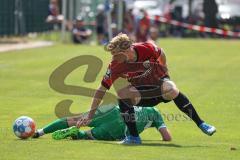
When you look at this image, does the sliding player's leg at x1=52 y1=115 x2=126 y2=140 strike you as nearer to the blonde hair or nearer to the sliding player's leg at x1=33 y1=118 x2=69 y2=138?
the sliding player's leg at x1=33 y1=118 x2=69 y2=138

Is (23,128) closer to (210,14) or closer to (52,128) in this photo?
(52,128)

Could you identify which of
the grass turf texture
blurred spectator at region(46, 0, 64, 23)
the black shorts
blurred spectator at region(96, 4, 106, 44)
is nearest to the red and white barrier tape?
blurred spectator at region(46, 0, 64, 23)

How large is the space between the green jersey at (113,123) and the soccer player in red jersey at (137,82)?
19cm

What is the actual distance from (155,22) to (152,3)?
21.4 ft

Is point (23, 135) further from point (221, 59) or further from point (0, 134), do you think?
point (221, 59)

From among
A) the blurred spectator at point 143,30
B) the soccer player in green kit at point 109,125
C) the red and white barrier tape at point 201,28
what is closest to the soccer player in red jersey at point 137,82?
the soccer player in green kit at point 109,125

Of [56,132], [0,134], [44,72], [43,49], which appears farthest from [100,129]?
[43,49]

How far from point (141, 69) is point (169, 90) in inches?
19.7

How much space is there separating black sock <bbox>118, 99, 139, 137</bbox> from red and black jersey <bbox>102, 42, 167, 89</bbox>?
1.07ft

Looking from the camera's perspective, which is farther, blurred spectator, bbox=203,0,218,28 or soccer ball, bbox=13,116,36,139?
blurred spectator, bbox=203,0,218,28

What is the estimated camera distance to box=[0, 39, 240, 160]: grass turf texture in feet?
36.5

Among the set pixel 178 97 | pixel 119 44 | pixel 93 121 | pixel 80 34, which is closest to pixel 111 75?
pixel 119 44

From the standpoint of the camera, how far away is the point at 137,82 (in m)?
12.4

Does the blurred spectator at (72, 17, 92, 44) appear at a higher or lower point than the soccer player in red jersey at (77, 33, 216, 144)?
lower
